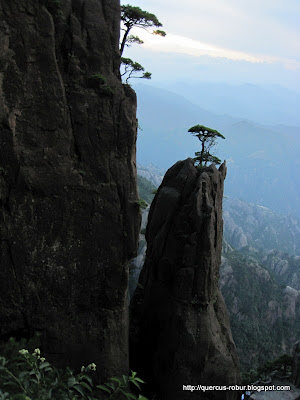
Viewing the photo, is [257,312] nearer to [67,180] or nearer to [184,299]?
[184,299]

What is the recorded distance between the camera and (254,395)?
94.4 ft

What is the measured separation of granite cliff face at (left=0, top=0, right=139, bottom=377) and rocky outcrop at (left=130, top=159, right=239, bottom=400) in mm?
3655

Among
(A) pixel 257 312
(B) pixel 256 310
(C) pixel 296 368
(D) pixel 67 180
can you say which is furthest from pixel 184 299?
(B) pixel 256 310

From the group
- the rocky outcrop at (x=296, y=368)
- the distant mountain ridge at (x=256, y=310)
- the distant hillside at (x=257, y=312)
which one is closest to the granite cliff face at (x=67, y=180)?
the rocky outcrop at (x=296, y=368)

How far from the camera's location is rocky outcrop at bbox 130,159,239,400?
21.7 meters

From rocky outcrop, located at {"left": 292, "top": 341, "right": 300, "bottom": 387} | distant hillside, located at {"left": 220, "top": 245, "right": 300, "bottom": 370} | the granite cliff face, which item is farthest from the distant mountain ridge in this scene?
the granite cliff face

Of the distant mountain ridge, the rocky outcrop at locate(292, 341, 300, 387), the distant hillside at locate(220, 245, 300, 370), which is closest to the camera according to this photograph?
the rocky outcrop at locate(292, 341, 300, 387)

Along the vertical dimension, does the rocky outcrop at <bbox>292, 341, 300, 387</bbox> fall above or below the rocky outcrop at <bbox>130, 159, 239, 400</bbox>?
below

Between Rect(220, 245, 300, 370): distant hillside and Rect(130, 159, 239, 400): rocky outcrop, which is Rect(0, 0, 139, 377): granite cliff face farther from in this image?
Rect(220, 245, 300, 370): distant hillside

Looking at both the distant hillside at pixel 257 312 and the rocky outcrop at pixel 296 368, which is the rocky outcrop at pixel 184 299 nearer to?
the rocky outcrop at pixel 296 368

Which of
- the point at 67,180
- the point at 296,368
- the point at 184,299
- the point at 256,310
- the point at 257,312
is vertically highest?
the point at 67,180

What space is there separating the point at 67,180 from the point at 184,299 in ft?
35.0

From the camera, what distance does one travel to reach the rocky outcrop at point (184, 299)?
21672 mm

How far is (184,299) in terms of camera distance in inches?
872
